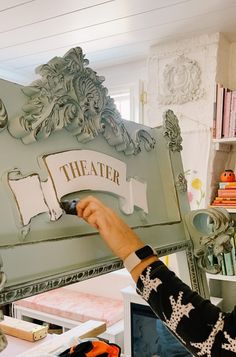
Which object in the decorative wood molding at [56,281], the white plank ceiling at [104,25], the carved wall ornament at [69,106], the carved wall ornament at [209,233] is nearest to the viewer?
the decorative wood molding at [56,281]

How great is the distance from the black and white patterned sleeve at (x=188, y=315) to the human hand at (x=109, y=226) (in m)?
0.06

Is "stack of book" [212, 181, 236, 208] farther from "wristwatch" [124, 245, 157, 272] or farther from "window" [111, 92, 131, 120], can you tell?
"wristwatch" [124, 245, 157, 272]

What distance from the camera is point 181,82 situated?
2.56 meters

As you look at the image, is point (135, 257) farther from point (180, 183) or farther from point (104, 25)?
point (104, 25)

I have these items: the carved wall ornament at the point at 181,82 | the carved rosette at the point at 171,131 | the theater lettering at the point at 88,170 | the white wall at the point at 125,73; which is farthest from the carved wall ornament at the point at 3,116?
the white wall at the point at 125,73

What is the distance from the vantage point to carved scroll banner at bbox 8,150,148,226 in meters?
0.65

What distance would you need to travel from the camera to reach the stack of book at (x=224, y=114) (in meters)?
2.30

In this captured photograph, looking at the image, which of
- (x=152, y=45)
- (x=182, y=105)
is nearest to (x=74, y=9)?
(x=152, y=45)

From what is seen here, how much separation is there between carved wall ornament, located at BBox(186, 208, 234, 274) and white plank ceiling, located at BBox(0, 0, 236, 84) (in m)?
1.31

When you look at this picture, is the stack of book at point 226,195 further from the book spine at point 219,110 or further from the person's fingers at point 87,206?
the person's fingers at point 87,206

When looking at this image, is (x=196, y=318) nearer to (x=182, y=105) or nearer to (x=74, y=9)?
(x=74, y=9)

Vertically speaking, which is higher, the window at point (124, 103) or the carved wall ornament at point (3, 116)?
the window at point (124, 103)

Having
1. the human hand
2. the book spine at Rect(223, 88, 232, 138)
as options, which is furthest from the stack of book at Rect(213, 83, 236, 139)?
the human hand

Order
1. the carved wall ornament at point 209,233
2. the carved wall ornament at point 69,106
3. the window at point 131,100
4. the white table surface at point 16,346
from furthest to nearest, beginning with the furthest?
the window at point 131,100, the white table surface at point 16,346, the carved wall ornament at point 209,233, the carved wall ornament at point 69,106
